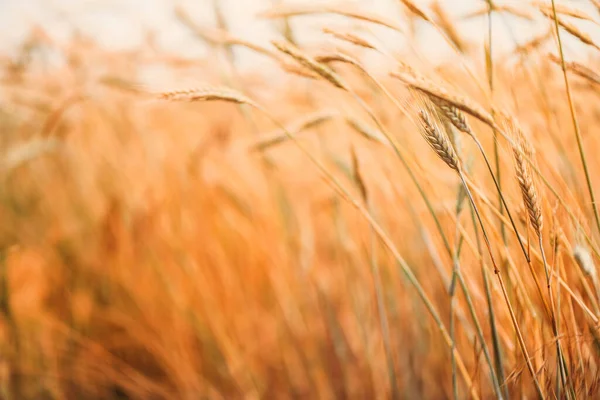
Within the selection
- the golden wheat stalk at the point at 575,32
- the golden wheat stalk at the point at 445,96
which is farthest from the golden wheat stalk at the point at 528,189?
the golden wheat stalk at the point at 575,32

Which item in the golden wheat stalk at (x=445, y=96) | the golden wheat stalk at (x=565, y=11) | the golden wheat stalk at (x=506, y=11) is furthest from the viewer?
the golden wheat stalk at (x=506, y=11)

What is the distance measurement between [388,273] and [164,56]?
0.76 metres

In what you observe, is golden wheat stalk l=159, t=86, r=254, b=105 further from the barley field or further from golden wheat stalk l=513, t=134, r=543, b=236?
golden wheat stalk l=513, t=134, r=543, b=236

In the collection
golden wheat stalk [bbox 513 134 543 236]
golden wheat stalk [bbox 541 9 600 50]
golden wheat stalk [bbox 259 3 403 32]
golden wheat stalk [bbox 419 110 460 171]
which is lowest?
golden wheat stalk [bbox 513 134 543 236]

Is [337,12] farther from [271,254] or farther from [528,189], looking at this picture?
[271,254]

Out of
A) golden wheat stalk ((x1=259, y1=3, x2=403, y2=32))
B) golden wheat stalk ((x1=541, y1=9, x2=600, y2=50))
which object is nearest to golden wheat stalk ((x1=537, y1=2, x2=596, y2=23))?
golden wheat stalk ((x1=541, y1=9, x2=600, y2=50))

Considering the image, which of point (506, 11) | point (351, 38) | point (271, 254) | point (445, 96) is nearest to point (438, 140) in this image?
point (445, 96)

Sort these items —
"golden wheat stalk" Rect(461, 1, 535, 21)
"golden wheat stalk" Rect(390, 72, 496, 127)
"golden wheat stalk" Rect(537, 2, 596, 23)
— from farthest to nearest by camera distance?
"golden wheat stalk" Rect(461, 1, 535, 21) < "golden wheat stalk" Rect(537, 2, 596, 23) < "golden wheat stalk" Rect(390, 72, 496, 127)

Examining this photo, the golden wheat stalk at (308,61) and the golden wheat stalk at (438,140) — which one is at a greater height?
the golden wheat stalk at (308,61)

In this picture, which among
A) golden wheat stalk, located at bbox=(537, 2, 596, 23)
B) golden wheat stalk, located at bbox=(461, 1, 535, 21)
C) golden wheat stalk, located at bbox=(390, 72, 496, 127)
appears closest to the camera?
golden wheat stalk, located at bbox=(390, 72, 496, 127)

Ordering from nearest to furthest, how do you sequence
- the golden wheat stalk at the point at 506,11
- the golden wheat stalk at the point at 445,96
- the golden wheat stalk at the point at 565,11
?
1. the golden wheat stalk at the point at 445,96
2. the golden wheat stalk at the point at 565,11
3. the golden wheat stalk at the point at 506,11

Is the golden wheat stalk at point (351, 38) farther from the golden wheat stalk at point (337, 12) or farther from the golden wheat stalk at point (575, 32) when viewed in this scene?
the golden wheat stalk at point (575, 32)

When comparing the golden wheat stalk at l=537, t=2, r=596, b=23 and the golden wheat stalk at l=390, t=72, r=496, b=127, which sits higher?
the golden wheat stalk at l=537, t=2, r=596, b=23

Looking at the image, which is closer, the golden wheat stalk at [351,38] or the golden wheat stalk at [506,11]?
the golden wheat stalk at [351,38]
